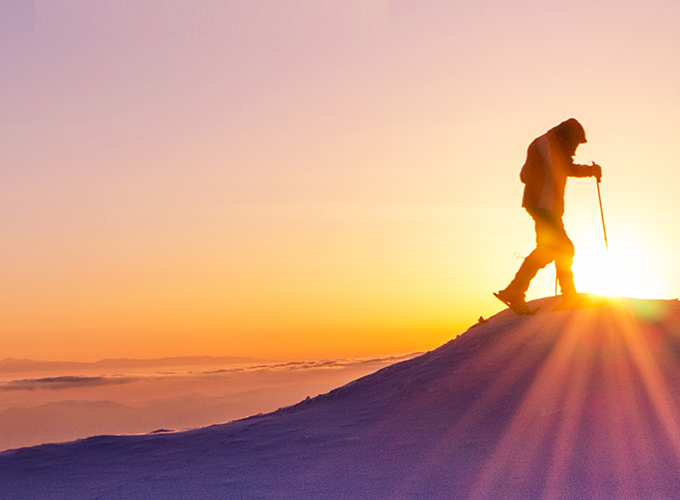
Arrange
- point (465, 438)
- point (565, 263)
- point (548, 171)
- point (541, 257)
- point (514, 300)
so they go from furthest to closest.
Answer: point (514, 300), point (541, 257), point (565, 263), point (548, 171), point (465, 438)

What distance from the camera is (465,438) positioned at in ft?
23.6

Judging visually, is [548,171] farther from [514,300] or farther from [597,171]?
[514,300]

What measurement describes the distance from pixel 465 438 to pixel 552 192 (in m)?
3.96

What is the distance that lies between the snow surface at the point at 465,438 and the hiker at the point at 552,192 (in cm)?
70

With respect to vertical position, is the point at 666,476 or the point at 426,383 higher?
the point at 426,383

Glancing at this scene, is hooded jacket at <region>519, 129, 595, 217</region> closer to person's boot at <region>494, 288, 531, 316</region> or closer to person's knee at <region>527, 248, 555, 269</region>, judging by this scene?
person's knee at <region>527, 248, 555, 269</region>

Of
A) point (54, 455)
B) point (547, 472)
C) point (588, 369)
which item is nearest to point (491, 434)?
point (547, 472)

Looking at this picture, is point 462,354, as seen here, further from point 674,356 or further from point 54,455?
point 54,455

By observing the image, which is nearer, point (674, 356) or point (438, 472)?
point (438, 472)

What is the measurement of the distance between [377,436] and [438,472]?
1.36 metres

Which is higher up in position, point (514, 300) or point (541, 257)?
point (541, 257)

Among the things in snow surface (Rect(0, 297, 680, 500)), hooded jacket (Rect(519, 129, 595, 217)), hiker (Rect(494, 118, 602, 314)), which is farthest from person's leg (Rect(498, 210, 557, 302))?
snow surface (Rect(0, 297, 680, 500))

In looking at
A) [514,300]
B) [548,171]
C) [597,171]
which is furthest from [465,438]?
[597,171]

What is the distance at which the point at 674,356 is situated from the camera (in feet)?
26.5
